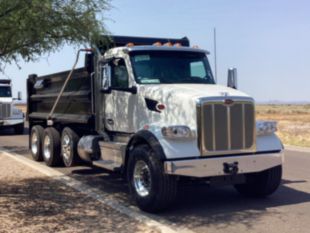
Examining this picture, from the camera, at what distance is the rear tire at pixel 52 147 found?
11.8m

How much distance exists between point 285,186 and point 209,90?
288 cm

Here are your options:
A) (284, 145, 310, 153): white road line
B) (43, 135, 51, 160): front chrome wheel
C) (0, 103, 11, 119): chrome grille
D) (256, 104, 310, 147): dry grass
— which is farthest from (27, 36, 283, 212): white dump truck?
(0, 103, 11, 119): chrome grille

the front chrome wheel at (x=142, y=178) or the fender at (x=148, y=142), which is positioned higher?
the fender at (x=148, y=142)

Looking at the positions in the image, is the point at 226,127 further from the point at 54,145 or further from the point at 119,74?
the point at 54,145

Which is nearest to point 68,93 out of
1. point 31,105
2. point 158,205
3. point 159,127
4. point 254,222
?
point 31,105

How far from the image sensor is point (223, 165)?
732cm

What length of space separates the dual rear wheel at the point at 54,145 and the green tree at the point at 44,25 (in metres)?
3.67

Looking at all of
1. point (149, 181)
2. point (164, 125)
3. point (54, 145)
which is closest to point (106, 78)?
point (164, 125)

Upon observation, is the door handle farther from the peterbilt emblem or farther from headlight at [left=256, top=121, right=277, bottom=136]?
headlight at [left=256, top=121, right=277, bottom=136]

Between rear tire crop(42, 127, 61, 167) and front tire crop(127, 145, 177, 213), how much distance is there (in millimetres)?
4398

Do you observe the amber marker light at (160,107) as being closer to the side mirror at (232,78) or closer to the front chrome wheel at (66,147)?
the side mirror at (232,78)

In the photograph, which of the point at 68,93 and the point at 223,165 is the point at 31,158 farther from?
the point at 223,165

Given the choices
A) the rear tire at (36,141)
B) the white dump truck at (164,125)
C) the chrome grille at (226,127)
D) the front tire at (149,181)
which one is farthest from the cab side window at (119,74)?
the rear tire at (36,141)

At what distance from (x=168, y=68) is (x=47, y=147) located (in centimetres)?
501
